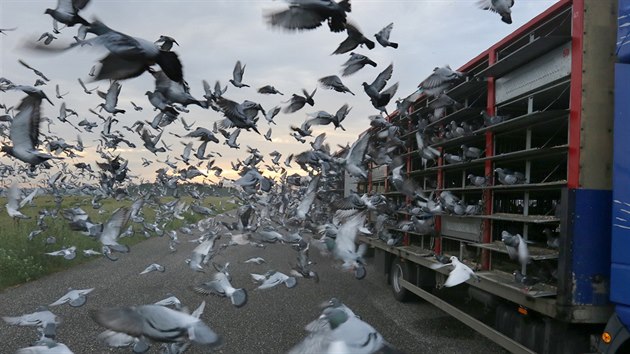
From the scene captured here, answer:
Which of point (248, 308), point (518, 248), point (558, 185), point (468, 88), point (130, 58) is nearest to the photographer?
point (130, 58)

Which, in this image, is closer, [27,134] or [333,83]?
[27,134]

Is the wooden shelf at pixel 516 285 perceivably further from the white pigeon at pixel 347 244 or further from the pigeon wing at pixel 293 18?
the pigeon wing at pixel 293 18

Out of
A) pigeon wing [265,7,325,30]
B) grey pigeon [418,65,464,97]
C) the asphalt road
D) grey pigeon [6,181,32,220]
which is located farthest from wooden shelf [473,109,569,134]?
grey pigeon [6,181,32,220]

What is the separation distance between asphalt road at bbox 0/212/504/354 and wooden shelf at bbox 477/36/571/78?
11.4ft

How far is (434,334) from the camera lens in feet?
19.7

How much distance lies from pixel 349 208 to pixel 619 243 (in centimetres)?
413

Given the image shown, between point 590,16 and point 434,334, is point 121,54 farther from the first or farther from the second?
point 434,334

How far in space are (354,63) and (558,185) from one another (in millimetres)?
2469

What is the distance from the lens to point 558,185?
3775mm

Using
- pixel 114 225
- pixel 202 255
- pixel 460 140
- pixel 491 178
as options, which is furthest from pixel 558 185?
pixel 202 255

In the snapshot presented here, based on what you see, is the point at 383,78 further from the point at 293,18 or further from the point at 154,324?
the point at 154,324

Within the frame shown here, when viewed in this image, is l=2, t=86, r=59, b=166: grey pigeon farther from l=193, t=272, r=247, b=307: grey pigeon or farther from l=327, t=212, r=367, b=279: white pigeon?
l=327, t=212, r=367, b=279: white pigeon

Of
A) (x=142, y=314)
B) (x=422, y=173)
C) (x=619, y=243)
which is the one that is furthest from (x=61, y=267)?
(x=619, y=243)

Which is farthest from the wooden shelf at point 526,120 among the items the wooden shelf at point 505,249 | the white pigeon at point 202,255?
the white pigeon at point 202,255
